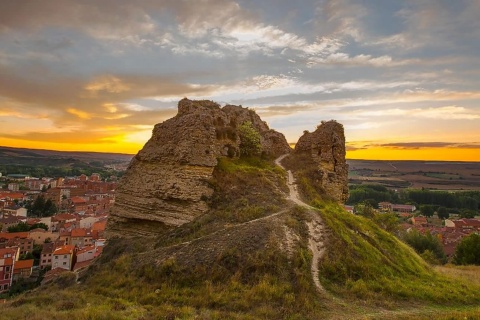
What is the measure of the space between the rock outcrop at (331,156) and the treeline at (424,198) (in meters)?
101

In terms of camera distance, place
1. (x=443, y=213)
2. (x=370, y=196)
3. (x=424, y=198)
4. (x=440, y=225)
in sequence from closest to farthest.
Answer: (x=440, y=225)
(x=443, y=213)
(x=370, y=196)
(x=424, y=198)

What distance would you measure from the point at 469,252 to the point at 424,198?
111 metres

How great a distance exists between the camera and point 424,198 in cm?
13800

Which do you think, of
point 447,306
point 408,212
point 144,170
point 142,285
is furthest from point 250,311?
point 408,212

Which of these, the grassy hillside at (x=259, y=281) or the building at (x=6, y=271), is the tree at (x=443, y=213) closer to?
the grassy hillside at (x=259, y=281)

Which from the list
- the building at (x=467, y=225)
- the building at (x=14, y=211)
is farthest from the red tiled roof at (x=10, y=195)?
the building at (x=467, y=225)

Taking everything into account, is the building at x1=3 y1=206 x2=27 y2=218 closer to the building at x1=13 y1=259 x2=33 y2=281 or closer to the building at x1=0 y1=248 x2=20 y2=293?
the building at x1=13 y1=259 x2=33 y2=281

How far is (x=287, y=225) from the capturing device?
55.7ft

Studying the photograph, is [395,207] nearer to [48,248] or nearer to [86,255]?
[86,255]

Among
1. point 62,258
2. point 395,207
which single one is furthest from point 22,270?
point 395,207

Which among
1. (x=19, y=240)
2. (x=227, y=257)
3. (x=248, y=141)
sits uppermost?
(x=248, y=141)

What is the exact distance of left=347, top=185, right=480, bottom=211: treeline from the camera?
128m

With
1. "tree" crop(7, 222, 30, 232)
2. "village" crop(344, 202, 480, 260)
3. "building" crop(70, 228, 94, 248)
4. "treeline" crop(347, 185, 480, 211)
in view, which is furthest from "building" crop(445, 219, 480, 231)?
"tree" crop(7, 222, 30, 232)

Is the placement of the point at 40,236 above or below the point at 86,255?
below
